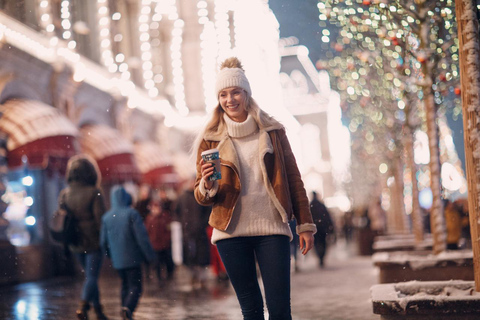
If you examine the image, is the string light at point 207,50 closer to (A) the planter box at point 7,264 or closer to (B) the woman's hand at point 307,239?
(A) the planter box at point 7,264

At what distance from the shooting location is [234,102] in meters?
4.14

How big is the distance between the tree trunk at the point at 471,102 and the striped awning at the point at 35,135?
30.9 ft

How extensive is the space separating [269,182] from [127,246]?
12.5ft

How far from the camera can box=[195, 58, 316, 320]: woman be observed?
387 centimetres

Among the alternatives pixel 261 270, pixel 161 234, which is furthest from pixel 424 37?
pixel 161 234

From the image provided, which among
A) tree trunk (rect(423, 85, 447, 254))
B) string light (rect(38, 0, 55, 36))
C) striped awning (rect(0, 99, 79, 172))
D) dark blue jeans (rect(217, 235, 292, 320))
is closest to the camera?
dark blue jeans (rect(217, 235, 292, 320))

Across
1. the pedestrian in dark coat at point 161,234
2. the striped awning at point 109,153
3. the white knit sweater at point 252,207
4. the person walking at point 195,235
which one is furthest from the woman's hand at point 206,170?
the striped awning at point 109,153

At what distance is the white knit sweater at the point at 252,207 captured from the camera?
12.7 feet

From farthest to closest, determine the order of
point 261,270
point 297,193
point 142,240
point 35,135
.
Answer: point 35,135 → point 142,240 → point 297,193 → point 261,270

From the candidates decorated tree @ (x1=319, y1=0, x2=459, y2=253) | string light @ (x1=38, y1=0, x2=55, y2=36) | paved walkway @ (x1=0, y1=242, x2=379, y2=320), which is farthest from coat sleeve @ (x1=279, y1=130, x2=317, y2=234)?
string light @ (x1=38, y1=0, x2=55, y2=36)

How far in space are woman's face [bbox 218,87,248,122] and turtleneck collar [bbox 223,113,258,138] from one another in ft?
0.21

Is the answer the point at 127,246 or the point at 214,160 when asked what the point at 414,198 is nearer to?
the point at 127,246

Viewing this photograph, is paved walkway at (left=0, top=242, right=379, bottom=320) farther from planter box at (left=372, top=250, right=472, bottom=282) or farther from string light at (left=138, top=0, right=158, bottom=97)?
string light at (left=138, top=0, right=158, bottom=97)

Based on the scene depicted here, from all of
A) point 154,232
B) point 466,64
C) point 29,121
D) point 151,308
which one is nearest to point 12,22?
point 29,121
